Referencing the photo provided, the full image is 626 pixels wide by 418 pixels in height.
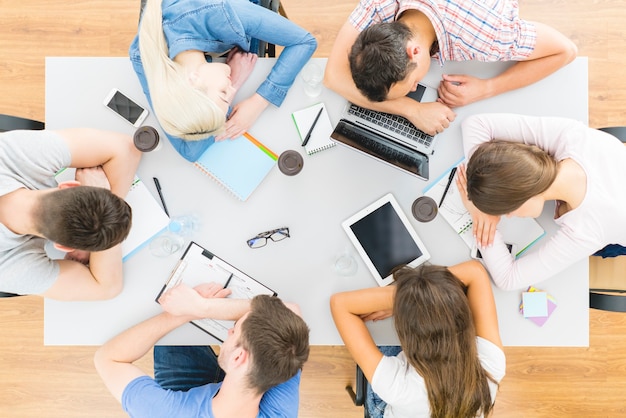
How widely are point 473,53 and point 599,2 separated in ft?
4.01

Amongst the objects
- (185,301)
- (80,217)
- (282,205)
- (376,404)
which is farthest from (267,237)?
(376,404)

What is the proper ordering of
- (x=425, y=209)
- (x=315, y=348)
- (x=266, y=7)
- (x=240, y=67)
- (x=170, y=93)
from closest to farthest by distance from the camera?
(x=170, y=93)
(x=425, y=209)
(x=240, y=67)
(x=266, y=7)
(x=315, y=348)

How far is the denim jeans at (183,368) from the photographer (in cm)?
182

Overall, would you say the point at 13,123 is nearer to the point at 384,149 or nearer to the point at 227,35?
the point at 227,35

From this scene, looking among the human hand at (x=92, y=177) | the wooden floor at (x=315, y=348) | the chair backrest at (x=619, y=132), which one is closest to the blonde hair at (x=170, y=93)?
the human hand at (x=92, y=177)

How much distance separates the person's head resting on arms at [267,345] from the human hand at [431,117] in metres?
0.74

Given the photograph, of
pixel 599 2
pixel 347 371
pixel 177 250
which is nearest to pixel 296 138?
pixel 177 250

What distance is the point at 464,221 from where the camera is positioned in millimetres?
1582

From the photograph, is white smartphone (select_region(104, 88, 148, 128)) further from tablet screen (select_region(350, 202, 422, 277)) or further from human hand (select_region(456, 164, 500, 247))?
human hand (select_region(456, 164, 500, 247))

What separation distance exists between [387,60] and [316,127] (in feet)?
1.10

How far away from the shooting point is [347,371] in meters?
2.30

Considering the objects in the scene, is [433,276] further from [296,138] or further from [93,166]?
[93,166]

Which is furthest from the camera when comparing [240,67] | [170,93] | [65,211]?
[240,67]

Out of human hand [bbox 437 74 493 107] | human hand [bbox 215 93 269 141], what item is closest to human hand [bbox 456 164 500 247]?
human hand [bbox 437 74 493 107]
